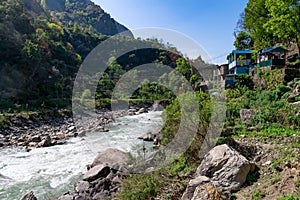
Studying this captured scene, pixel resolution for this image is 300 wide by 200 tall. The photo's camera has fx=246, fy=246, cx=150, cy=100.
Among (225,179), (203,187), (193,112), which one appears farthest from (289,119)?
(203,187)

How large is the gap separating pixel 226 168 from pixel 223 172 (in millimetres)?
105

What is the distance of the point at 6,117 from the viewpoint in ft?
55.8

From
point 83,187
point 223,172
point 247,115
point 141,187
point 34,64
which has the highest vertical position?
point 34,64

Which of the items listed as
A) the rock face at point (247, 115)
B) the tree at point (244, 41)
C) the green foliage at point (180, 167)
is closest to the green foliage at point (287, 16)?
the rock face at point (247, 115)

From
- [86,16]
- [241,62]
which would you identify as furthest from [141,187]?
[86,16]

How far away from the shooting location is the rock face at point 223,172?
4738 millimetres

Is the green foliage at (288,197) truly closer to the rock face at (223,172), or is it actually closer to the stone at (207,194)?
the stone at (207,194)

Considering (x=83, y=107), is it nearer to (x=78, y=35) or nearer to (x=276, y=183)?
(x=276, y=183)

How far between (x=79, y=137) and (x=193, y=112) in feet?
32.9

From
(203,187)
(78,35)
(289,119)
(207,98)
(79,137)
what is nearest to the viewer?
(203,187)

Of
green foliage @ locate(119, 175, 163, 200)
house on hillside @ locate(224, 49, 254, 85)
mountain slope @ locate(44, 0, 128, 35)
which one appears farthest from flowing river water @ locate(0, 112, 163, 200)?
mountain slope @ locate(44, 0, 128, 35)

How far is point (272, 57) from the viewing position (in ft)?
57.6

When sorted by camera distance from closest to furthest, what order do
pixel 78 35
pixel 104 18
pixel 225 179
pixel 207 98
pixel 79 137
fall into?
pixel 225 179 < pixel 207 98 < pixel 79 137 < pixel 78 35 < pixel 104 18

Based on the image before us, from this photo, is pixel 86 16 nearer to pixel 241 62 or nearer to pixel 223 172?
pixel 241 62
